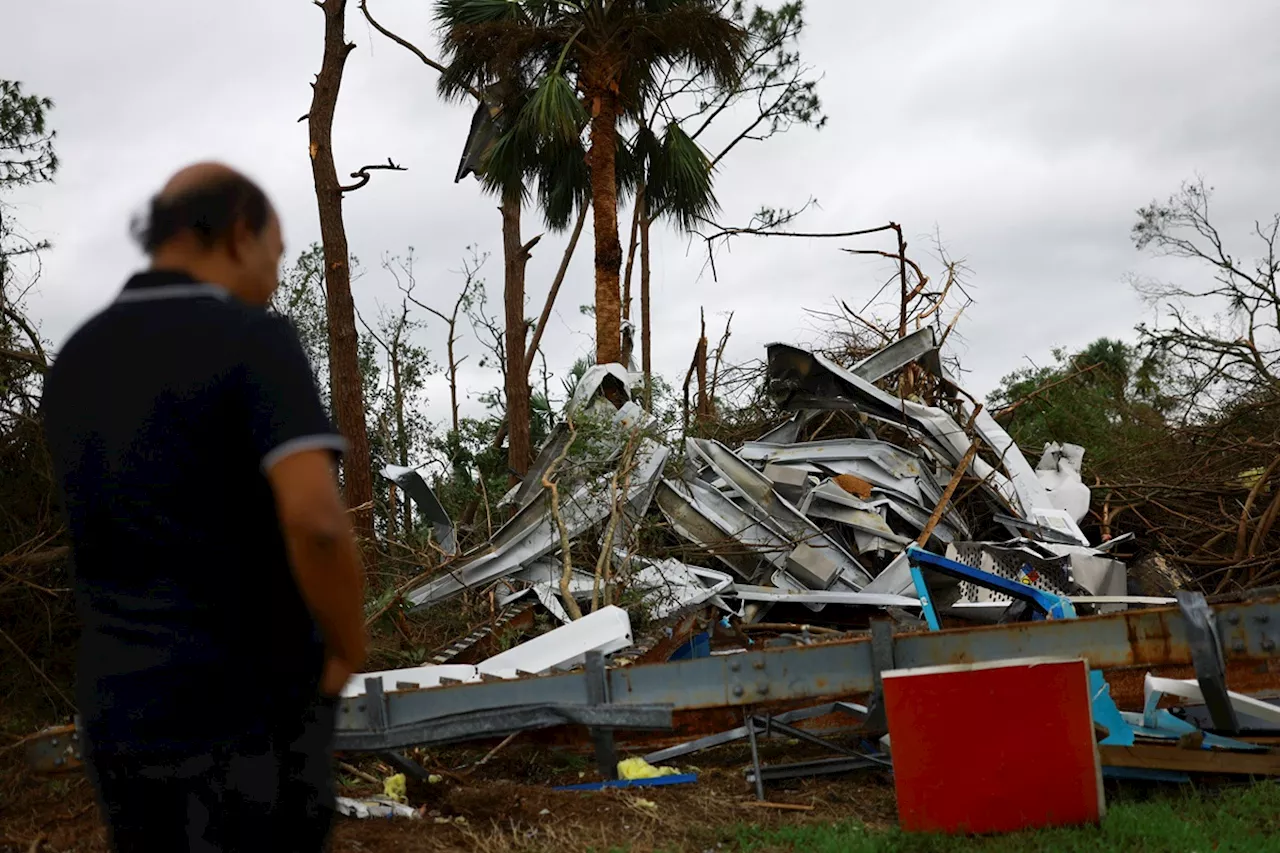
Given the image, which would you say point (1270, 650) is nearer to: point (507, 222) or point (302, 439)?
point (302, 439)

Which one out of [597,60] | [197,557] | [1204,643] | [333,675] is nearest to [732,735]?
[1204,643]

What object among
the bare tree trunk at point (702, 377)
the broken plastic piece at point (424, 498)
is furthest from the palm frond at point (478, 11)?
the broken plastic piece at point (424, 498)

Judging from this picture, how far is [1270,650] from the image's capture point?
340 cm

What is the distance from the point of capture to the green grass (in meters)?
3.28

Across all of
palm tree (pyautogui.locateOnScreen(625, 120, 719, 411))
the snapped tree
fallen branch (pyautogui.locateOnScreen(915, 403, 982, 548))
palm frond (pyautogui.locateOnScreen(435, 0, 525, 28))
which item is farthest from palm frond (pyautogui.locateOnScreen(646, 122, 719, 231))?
fallen branch (pyautogui.locateOnScreen(915, 403, 982, 548))

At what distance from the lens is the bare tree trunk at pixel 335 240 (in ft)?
36.3

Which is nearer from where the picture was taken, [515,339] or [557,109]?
[557,109]

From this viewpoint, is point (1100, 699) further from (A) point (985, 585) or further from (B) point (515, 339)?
(B) point (515, 339)

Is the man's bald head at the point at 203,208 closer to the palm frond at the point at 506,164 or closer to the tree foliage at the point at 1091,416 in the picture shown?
the tree foliage at the point at 1091,416

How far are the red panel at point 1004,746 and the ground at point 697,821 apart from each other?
8 centimetres

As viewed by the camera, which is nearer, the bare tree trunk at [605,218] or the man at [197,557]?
the man at [197,557]

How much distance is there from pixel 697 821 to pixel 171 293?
280 cm

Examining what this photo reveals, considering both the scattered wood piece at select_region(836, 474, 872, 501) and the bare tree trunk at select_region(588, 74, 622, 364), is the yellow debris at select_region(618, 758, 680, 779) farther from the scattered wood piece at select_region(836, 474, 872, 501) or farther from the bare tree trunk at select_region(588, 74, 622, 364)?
the bare tree trunk at select_region(588, 74, 622, 364)

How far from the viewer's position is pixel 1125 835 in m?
3.35
